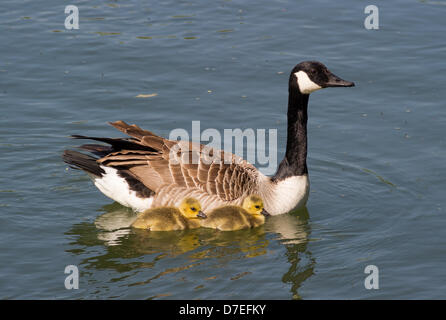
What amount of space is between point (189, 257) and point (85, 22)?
8711 mm

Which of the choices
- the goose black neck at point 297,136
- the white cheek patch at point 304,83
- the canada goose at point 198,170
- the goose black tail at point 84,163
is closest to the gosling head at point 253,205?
the canada goose at point 198,170

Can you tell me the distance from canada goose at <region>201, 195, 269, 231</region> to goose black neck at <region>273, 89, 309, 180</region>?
0.72 metres

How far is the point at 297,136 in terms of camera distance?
448 inches

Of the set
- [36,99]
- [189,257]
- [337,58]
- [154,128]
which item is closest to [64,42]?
[36,99]

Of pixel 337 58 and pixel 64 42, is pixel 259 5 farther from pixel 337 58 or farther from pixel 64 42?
pixel 64 42

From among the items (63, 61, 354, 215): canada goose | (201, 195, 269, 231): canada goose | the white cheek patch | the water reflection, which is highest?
the white cheek patch

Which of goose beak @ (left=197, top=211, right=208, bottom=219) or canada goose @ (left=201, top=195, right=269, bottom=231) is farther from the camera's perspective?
goose beak @ (left=197, top=211, right=208, bottom=219)

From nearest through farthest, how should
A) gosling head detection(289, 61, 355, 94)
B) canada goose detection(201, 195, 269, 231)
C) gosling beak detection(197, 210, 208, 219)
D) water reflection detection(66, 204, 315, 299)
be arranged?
water reflection detection(66, 204, 315, 299)
canada goose detection(201, 195, 269, 231)
gosling beak detection(197, 210, 208, 219)
gosling head detection(289, 61, 355, 94)

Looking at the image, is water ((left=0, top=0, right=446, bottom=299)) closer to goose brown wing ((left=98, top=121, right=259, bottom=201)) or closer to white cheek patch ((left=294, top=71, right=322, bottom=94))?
goose brown wing ((left=98, top=121, right=259, bottom=201))

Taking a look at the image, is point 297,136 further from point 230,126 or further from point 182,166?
point 230,126

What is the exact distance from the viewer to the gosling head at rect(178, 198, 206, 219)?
10.8 metres

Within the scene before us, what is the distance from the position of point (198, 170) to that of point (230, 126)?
259 centimetres

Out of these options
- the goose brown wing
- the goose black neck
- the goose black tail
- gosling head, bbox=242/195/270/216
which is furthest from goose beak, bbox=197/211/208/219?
the goose black tail

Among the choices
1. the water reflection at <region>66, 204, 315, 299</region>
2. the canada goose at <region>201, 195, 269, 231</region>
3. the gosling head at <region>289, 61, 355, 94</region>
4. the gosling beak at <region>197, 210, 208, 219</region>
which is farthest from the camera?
the gosling head at <region>289, 61, 355, 94</region>
